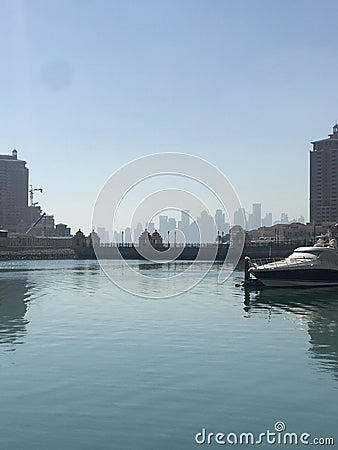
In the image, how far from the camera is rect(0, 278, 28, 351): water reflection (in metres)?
28.0

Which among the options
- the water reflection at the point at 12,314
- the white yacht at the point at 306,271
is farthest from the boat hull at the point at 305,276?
the water reflection at the point at 12,314

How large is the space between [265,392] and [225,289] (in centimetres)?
3764

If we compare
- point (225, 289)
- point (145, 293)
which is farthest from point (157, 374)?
point (225, 289)

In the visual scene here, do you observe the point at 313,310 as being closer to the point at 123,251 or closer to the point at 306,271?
the point at 306,271

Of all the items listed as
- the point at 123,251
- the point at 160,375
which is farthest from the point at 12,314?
the point at 123,251

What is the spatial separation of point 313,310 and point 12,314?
19292 millimetres

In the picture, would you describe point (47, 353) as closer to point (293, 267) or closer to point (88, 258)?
point (293, 267)

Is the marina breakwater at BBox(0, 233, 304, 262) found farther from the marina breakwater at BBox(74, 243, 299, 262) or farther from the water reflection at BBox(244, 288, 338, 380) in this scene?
the water reflection at BBox(244, 288, 338, 380)

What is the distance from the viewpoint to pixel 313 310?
39.0 metres

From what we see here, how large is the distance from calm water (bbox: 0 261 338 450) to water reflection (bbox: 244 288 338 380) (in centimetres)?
13

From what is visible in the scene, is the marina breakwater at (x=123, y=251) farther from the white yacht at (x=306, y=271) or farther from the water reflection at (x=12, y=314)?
the water reflection at (x=12, y=314)

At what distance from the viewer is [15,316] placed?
120 feet

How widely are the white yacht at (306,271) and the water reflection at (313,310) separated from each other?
2.29 feet

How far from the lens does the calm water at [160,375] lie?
15352 mm
